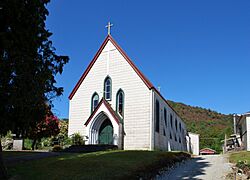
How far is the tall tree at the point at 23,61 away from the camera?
13859mm

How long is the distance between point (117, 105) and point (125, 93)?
1363 millimetres

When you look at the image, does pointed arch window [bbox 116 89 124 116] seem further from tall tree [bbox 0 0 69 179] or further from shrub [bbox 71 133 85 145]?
tall tree [bbox 0 0 69 179]

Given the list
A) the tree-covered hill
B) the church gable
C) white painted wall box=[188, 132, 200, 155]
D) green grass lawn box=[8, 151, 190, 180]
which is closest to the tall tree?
green grass lawn box=[8, 151, 190, 180]

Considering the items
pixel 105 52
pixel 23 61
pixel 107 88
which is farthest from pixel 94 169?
pixel 105 52

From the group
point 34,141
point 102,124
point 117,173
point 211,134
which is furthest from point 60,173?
point 211,134

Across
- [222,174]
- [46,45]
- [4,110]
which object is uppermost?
[46,45]

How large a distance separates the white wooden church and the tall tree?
12609 millimetres

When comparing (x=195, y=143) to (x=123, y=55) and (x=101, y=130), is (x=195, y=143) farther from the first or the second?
(x=123, y=55)

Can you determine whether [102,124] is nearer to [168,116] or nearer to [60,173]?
[168,116]

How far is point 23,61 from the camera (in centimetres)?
1402

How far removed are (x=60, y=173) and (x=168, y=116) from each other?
23913 mm

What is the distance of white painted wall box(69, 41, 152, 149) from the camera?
27359 millimetres

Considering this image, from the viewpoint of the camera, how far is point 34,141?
1227 inches

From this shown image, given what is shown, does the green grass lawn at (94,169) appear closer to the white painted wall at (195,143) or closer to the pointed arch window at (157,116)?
the pointed arch window at (157,116)
